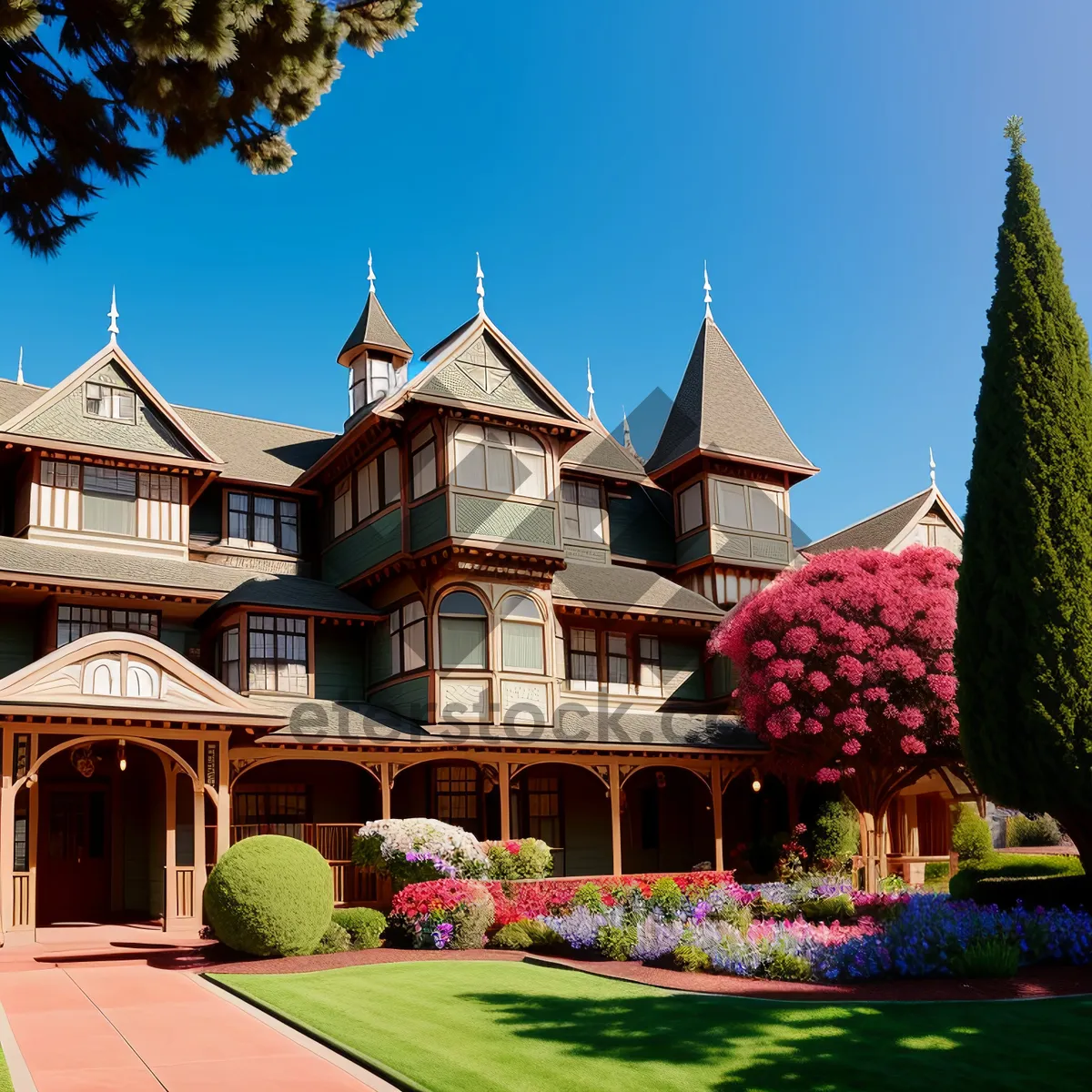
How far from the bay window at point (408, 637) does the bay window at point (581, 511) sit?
646 cm

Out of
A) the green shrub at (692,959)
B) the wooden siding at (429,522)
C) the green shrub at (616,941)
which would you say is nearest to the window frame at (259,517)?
the wooden siding at (429,522)

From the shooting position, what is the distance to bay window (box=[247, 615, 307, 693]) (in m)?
26.4

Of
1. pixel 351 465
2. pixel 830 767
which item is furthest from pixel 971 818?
pixel 351 465

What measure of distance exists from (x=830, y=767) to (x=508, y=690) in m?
7.31

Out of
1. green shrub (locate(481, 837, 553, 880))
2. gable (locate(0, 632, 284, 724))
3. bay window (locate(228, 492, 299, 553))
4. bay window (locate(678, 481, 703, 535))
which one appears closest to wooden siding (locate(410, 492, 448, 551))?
→ bay window (locate(228, 492, 299, 553))

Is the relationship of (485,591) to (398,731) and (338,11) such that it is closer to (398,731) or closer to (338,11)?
(398,731)

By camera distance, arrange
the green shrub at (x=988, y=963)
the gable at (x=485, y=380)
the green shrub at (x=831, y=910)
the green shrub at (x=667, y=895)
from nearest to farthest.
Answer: the green shrub at (x=988, y=963) → the green shrub at (x=831, y=910) → the green shrub at (x=667, y=895) → the gable at (x=485, y=380)

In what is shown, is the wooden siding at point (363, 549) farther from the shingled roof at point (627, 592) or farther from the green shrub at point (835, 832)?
the green shrub at point (835, 832)

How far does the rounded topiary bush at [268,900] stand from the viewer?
17984 mm

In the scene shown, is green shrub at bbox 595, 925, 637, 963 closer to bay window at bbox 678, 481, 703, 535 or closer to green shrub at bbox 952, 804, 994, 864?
green shrub at bbox 952, 804, 994, 864

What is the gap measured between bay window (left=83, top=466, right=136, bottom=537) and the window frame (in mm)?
2568

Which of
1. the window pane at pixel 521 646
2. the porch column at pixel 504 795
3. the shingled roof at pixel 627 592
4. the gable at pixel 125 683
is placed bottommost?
the porch column at pixel 504 795

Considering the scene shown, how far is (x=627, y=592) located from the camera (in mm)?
31250

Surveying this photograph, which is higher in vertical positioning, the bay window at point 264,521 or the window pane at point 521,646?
the bay window at point 264,521
